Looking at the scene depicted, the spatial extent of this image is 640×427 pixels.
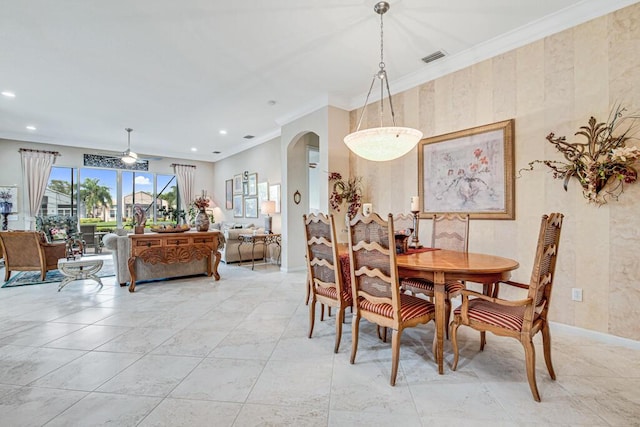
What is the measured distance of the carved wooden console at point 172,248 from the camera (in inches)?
165

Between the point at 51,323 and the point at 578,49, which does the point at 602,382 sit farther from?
the point at 51,323

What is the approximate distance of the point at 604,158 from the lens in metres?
2.48

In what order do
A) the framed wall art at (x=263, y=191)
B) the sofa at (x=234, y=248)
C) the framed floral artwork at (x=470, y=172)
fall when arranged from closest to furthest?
1. the framed floral artwork at (x=470, y=172)
2. the sofa at (x=234, y=248)
3. the framed wall art at (x=263, y=191)

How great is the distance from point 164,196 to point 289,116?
5631 mm

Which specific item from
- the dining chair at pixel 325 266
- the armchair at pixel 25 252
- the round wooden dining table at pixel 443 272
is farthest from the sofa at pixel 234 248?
the round wooden dining table at pixel 443 272

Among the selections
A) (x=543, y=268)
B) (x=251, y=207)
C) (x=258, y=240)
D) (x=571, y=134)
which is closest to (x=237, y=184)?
(x=251, y=207)

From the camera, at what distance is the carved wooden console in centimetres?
420

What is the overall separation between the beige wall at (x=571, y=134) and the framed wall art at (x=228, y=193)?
6616mm

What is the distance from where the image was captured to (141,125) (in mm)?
6039

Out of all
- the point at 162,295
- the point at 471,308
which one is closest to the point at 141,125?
the point at 162,295

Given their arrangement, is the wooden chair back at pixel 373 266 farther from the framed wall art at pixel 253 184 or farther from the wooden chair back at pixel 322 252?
the framed wall art at pixel 253 184

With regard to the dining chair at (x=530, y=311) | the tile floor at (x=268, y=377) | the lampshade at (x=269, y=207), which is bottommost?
the tile floor at (x=268, y=377)

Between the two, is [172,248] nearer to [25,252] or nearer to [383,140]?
[25,252]

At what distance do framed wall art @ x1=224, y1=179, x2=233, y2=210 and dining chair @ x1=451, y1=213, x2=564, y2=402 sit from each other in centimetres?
755
